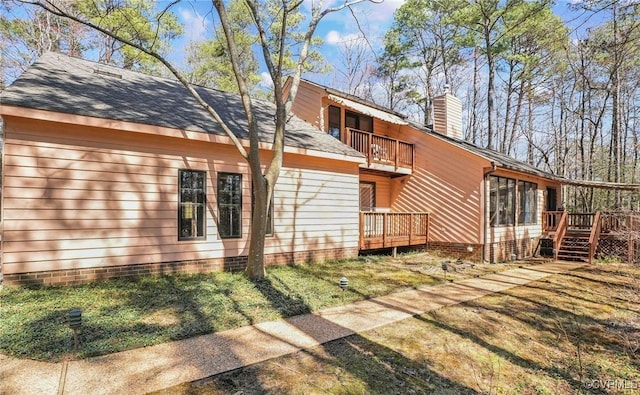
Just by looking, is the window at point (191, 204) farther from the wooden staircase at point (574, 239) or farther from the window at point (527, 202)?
the wooden staircase at point (574, 239)

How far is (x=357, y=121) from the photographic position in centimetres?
1322

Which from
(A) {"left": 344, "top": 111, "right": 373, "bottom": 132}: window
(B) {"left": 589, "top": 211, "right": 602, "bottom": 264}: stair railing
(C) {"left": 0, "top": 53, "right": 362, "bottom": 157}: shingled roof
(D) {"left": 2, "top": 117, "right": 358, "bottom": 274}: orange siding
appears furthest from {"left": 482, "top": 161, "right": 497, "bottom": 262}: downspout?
(D) {"left": 2, "top": 117, "right": 358, "bottom": 274}: orange siding

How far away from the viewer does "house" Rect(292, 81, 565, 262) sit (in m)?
11.3

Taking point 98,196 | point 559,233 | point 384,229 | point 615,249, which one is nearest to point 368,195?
point 384,229

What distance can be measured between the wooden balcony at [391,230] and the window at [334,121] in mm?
3410

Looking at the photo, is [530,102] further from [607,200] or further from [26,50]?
[26,50]

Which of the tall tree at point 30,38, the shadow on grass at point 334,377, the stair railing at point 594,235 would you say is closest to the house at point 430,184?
the stair railing at point 594,235

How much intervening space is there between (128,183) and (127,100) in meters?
2.09

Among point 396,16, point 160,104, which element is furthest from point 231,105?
point 396,16

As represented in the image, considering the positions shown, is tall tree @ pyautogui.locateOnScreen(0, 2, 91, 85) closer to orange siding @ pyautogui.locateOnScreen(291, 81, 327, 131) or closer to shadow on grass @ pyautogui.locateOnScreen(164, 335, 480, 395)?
orange siding @ pyautogui.locateOnScreen(291, 81, 327, 131)

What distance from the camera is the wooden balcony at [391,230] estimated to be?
10828 mm

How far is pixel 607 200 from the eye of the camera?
1992 cm

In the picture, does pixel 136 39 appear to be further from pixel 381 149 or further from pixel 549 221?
pixel 549 221

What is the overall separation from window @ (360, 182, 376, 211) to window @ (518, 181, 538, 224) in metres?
5.98
